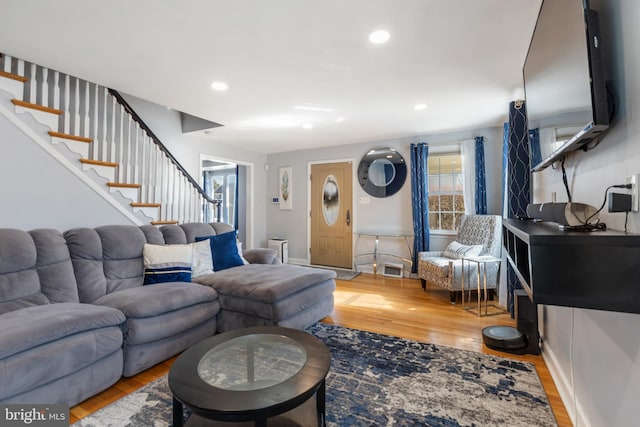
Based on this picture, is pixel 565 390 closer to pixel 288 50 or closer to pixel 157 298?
pixel 157 298

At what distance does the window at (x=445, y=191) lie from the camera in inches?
186

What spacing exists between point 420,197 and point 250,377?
Answer: 3.97 meters

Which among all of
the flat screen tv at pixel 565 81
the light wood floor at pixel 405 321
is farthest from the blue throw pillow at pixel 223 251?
the flat screen tv at pixel 565 81

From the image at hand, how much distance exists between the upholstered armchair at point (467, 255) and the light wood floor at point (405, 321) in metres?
0.28

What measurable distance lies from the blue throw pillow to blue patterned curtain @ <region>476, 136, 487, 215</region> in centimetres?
343

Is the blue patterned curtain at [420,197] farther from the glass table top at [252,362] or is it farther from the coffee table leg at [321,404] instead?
the coffee table leg at [321,404]

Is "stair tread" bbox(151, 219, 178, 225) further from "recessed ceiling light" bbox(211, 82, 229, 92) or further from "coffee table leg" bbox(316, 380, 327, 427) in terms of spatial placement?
"coffee table leg" bbox(316, 380, 327, 427)

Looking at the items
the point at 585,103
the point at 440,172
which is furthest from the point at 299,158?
the point at 585,103

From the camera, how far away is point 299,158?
239 inches

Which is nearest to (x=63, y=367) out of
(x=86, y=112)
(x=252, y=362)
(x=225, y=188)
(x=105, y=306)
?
(x=105, y=306)

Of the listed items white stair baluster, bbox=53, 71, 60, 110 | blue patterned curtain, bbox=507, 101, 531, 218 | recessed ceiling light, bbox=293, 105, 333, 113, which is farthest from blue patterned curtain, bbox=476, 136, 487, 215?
white stair baluster, bbox=53, 71, 60, 110

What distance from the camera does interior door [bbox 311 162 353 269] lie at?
557cm

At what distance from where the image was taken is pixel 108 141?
3.35 metres

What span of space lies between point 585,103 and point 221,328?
9.43 feet
